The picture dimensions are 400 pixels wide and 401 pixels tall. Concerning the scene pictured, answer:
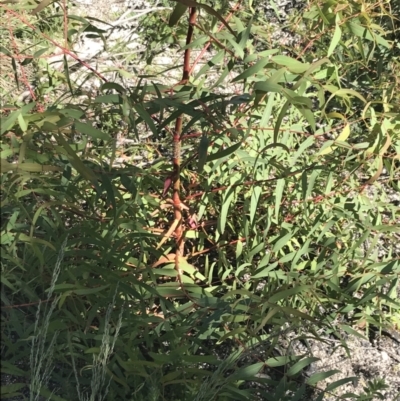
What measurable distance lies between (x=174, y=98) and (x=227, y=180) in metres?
0.56

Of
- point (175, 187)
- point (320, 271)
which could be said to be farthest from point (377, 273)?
point (175, 187)

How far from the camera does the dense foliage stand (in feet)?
4.50

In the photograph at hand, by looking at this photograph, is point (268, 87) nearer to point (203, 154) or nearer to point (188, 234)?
point (203, 154)

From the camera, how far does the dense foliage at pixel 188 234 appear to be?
137cm

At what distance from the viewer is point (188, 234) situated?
1.89m

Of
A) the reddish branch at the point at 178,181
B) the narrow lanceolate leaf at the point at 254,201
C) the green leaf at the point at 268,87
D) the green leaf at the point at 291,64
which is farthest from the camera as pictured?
the narrow lanceolate leaf at the point at 254,201

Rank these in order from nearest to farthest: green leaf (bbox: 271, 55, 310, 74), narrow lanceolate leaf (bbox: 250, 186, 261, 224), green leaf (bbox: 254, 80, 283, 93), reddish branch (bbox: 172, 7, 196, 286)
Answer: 1. green leaf (bbox: 254, 80, 283, 93)
2. green leaf (bbox: 271, 55, 310, 74)
3. reddish branch (bbox: 172, 7, 196, 286)
4. narrow lanceolate leaf (bbox: 250, 186, 261, 224)

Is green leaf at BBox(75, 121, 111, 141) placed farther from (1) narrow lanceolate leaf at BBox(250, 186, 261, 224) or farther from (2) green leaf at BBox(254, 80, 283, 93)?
(1) narrow lanceolate leaf at BBox(250, 186, 261, 224)

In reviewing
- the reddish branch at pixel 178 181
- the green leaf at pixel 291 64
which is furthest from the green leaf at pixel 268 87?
the reddish branch at pixel 178 181

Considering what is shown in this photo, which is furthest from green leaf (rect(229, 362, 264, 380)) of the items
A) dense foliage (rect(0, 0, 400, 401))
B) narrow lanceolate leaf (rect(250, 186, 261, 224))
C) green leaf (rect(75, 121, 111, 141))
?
green leaf (rect(75, 121, 111, 141))

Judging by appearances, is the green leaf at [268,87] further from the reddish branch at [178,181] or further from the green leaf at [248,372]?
the green leaf at [248,372]

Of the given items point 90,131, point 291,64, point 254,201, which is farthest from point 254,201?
point 90,131

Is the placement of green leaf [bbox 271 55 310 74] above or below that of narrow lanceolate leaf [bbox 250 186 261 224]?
above

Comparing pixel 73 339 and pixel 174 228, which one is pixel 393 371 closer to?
pixel 174 228
